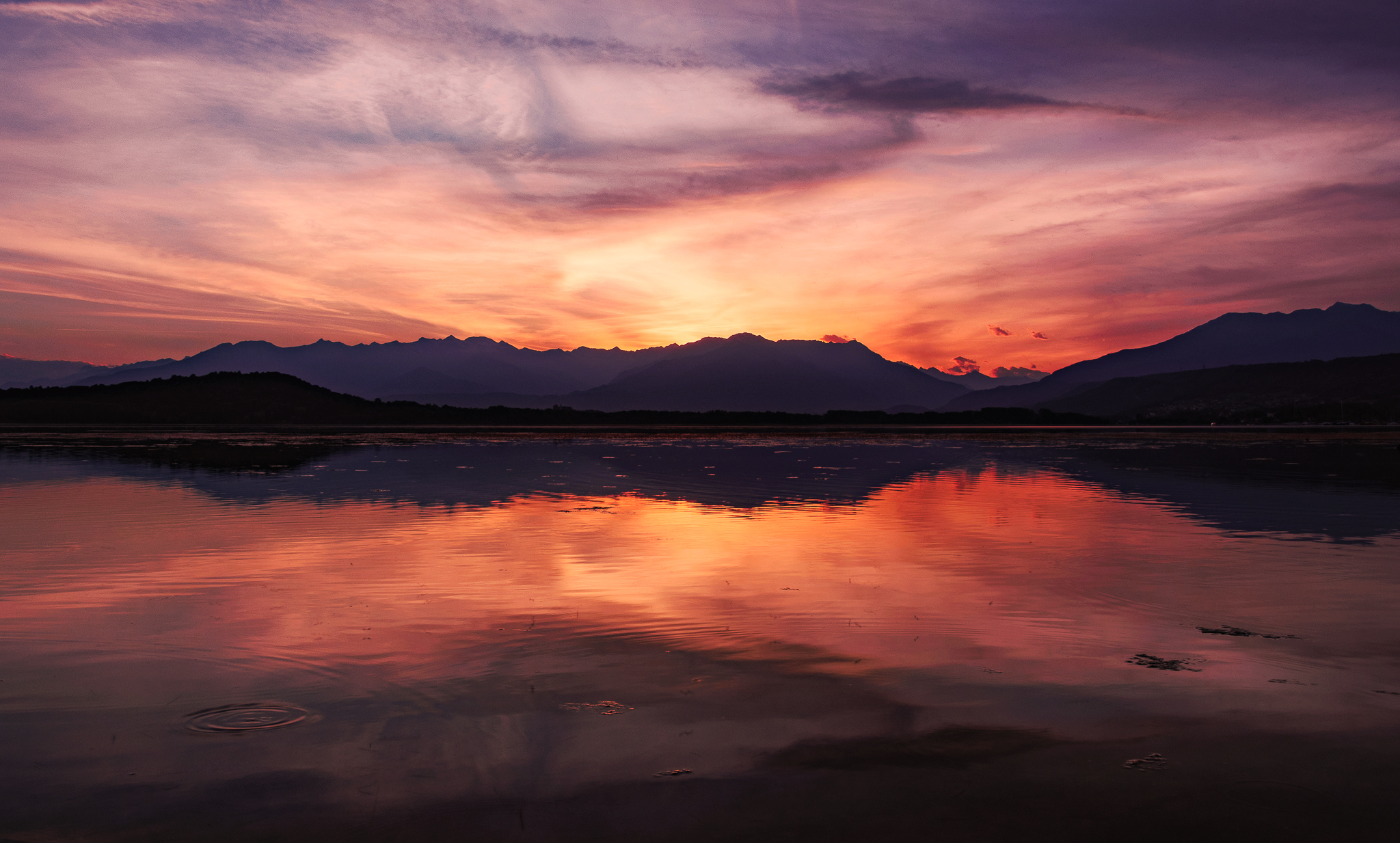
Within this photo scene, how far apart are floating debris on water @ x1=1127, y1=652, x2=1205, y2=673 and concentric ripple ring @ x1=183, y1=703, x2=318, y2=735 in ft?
32.3

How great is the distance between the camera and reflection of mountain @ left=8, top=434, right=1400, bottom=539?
29.3 metres

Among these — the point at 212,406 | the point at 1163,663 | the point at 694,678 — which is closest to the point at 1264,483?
the point at 1163,663

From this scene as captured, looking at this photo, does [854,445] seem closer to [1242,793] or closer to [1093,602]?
[1093,602]

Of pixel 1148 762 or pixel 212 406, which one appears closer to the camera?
pixel 1148 762

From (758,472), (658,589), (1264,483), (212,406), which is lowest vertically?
(658,589)

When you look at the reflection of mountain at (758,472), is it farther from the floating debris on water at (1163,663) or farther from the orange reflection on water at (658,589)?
the floating debris on water at (1163,663)

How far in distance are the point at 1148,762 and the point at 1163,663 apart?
368 centimetres

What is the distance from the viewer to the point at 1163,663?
34.6ft

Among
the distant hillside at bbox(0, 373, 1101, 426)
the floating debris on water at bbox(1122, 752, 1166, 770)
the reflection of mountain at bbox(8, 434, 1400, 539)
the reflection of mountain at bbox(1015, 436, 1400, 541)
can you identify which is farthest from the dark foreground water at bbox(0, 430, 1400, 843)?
the distant hillside at bbox(0, 373, 1101, 426)

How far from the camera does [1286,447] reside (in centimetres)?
7375

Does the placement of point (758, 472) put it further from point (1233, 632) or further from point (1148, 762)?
Answer: point (1148, 762)

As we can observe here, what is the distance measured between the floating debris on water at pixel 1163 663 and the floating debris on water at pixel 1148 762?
3.08 m

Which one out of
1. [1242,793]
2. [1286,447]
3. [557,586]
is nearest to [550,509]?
[557,586]

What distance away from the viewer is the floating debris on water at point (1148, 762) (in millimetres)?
7273
